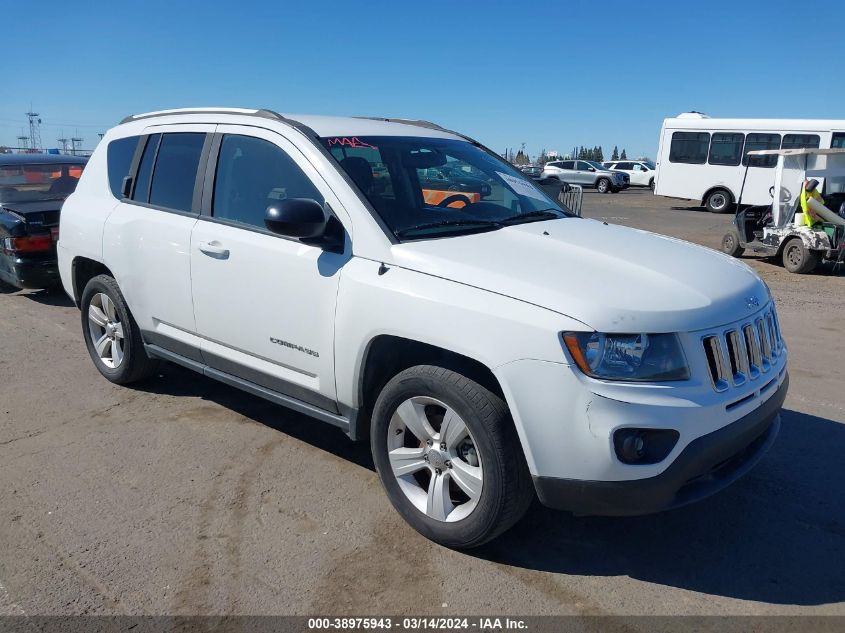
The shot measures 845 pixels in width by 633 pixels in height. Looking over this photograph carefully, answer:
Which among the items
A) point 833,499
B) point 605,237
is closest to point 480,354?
point 605,237

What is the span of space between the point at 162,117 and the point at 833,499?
4674 millimetres

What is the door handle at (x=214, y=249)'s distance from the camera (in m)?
3.83

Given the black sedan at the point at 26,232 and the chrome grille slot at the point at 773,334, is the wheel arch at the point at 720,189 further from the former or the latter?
the chrome grille slot at the point at 773,334

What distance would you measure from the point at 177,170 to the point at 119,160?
2.82 ft

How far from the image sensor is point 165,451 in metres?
4.13

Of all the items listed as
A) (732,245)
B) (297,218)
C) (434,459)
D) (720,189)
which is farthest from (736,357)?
(720,189)

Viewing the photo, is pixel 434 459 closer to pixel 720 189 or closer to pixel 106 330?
pixel 106 330

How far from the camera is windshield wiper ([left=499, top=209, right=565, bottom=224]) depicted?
12.4 ft

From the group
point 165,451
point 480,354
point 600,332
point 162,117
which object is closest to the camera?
point 600,332

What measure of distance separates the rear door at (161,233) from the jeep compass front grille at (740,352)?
2.89 m

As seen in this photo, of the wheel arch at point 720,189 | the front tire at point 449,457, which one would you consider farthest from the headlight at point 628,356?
the wheel arch at point 720,189

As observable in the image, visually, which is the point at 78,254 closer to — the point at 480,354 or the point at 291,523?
the point at 291,523

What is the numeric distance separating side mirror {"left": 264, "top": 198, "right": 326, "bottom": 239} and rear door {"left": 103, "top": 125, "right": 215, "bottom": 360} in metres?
1.09

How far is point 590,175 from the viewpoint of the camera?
35469mm
